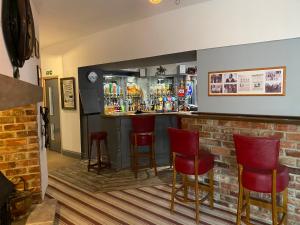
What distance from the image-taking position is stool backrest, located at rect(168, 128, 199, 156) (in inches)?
104

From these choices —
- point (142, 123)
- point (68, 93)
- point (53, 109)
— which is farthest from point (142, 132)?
point (53, 109)

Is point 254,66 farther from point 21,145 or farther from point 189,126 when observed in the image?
point 21,145

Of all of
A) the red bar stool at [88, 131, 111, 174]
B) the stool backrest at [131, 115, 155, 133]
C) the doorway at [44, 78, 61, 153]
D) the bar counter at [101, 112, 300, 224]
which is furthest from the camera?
the doorway at [44, 78, 61, 153]

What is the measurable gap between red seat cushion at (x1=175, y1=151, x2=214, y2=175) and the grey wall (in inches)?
27.6

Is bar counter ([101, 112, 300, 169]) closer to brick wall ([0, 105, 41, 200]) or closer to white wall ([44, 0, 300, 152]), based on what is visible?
white wall ([44, 0, 300, 152])

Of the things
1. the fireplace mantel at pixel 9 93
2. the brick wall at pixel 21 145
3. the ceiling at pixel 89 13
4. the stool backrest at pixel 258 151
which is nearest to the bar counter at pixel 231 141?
the stool backrest at pixel 258 151

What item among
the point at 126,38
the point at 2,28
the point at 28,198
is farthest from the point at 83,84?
the point at 2,28

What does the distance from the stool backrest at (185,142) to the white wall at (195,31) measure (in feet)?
4.15

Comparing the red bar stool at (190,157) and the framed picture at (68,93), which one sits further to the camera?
the framed picture at (68,93)

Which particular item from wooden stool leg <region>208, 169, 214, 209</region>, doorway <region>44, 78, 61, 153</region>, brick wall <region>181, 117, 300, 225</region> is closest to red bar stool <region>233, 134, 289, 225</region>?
brick wall <region>181, 117, 300, 225</region>

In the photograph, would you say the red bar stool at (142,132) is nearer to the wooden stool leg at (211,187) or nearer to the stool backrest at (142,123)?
the stool backrest at (142,123)

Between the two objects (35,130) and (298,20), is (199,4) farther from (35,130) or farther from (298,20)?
(35,130)

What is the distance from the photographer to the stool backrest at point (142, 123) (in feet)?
13.3

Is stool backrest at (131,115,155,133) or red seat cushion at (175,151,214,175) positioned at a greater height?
stool backrest at (131,115,155,133)
